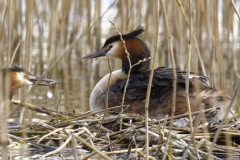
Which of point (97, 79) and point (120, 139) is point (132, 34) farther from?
point (97, 79)

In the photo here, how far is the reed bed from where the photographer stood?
3.69 meters

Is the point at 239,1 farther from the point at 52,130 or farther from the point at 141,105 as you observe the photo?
the point at 52,130

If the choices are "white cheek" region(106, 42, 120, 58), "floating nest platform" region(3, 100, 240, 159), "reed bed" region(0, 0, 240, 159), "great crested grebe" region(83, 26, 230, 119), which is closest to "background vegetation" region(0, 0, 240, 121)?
"reed bed" region(0, 0, 240, 159)

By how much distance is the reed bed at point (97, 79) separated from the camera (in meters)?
3.69

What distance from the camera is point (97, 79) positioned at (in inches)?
341

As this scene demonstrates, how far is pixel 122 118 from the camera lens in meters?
4.53

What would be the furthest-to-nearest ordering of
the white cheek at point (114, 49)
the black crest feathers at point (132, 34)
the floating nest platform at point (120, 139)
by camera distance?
the white cheek at point (114, 49), the black crest feathers at point (132, 34), the floating nest platform at point (120, 139)

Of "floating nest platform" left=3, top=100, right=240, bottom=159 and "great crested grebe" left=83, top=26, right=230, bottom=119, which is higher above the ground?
"great crested grebe" left=83, top=26, right=230, bottom=119

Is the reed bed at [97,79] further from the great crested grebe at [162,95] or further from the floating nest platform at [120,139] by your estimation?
the great crested grebe at [162,95]

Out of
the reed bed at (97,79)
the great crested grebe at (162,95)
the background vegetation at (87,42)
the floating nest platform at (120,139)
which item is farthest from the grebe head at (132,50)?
the floating nest platform at (120,139)

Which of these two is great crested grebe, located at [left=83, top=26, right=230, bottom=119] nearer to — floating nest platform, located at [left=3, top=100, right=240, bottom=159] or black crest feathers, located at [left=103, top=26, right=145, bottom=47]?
black crest feathers, located at [left=103, top=26, right=145, bottom=47]

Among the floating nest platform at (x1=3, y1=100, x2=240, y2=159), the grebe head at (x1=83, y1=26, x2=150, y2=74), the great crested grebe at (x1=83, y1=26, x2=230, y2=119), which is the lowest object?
the floating nest platform at (x1=3, y1=100, x2=240, y2=159)

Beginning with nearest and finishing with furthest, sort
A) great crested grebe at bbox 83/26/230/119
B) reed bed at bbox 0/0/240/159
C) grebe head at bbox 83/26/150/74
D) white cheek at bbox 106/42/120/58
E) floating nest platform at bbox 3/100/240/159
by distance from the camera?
reed bed at bbox 0/0/240/159 → floating nest platform at bbox 3/100/240/159 → great crested grebe at bbox 83/26/230/119 → grebe head at bbox 83/26/150/74 → white cheek at bbox 106/42/120/58

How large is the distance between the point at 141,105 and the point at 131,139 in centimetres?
107
